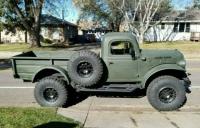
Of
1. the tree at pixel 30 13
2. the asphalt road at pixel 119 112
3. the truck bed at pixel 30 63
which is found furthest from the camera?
the tree at pixel 30 13

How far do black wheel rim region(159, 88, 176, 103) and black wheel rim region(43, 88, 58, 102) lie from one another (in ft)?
9.15

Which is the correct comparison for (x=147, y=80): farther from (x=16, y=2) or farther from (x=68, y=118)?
(x=16, y=2)

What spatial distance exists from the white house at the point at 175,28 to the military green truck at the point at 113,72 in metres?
38.3

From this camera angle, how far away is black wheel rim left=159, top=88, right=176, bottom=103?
9406 mm

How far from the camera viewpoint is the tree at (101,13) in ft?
173

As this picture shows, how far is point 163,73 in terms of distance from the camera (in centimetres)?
980

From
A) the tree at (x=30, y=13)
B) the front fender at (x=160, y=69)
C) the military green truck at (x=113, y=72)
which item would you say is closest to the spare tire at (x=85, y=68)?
the military green truck at (x=113, y=72)

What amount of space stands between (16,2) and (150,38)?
20558mm

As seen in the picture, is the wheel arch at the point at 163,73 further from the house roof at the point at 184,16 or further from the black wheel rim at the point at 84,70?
the house roof at the point at 184,16

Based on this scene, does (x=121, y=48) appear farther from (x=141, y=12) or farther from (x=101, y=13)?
(x=101, y=13)

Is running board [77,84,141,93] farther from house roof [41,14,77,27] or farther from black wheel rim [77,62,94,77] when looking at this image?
house roof [41,14,77,27]

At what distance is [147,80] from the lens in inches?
381

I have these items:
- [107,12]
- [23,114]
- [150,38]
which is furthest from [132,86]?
[107,12]

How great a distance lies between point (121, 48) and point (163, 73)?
4.36ft
